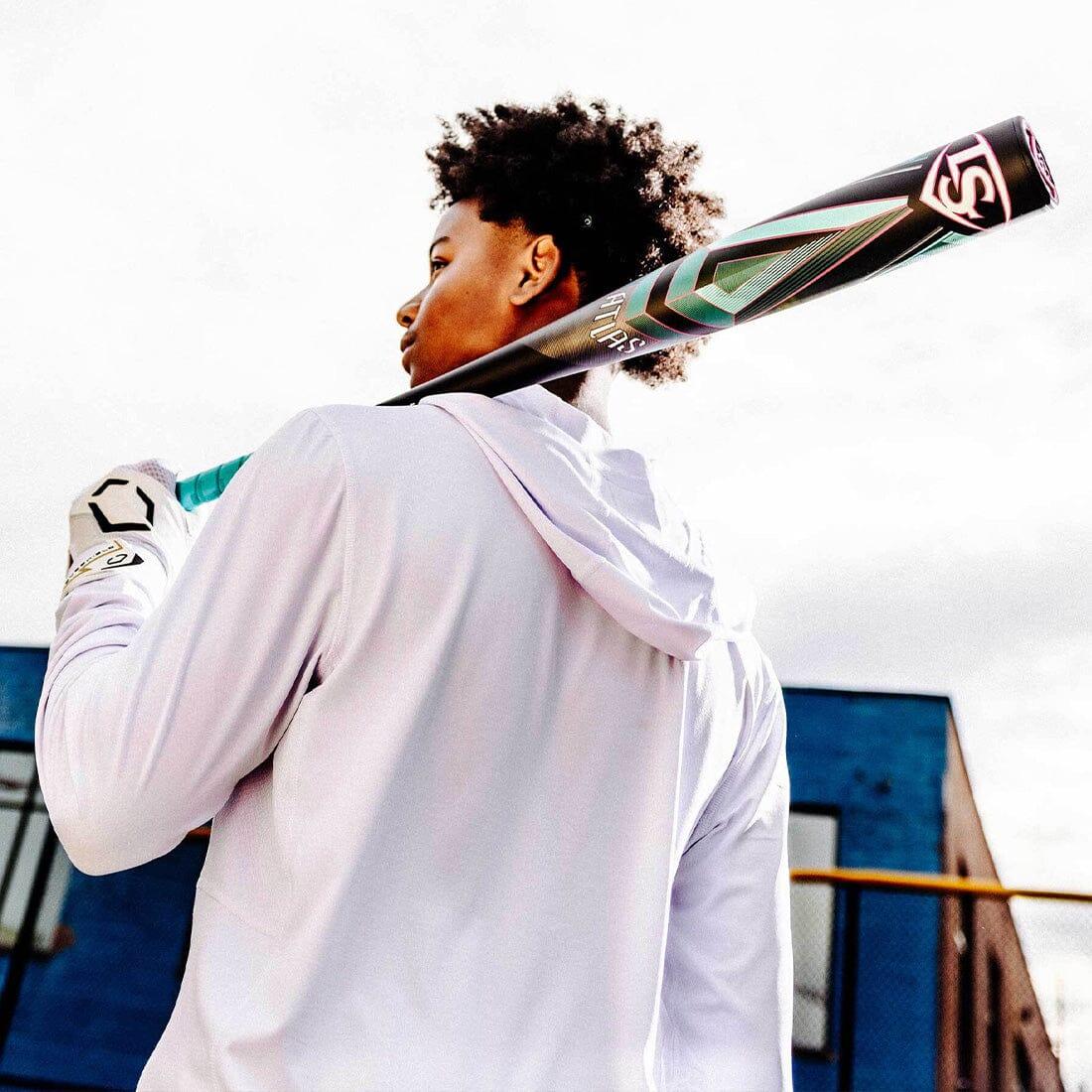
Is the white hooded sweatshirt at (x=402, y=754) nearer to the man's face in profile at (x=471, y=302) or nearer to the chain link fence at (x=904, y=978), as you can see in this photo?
the man's face in profile at (x=471, y=302)

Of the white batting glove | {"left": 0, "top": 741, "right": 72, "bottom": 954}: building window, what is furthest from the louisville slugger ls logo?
{"left": 0, "top": 741, "right": 72, "bottom": 954}: building window

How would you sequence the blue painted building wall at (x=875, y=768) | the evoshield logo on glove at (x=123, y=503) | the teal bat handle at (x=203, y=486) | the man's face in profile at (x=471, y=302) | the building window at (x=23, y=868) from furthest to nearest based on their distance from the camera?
1. the blue painted building wall at (x=875, y=768)
2. the building window at (x=23, y=868)
3. the teal bat handle at (x=203, y=486)
4. the man's face in profile at (x=471, y=302)
5. the evoshield logo on glove at (x=123, y=503)

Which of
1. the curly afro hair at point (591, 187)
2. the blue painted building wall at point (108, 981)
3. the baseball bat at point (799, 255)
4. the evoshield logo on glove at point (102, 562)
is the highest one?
the curly afro hair at point (591, 187)

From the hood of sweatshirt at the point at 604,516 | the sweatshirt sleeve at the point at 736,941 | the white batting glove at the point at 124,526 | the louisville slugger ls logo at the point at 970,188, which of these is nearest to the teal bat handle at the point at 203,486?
the white batting glove at the point at 124,526

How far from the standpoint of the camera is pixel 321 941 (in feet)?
2.73

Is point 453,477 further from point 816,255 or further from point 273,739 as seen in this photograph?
point 816,255

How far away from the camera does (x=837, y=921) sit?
4344 mm

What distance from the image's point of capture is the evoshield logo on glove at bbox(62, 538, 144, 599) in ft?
3.60

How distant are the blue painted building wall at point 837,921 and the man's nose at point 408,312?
3432 millimetres

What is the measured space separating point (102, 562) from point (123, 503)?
0.15m

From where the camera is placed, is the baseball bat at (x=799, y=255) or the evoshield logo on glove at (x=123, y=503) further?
the evoshield logo on glove at (x=123, y=503)

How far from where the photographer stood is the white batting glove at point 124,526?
3.70ft

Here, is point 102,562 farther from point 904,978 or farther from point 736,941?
point 904,978

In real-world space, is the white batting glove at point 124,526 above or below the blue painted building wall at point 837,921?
above
